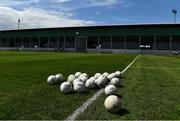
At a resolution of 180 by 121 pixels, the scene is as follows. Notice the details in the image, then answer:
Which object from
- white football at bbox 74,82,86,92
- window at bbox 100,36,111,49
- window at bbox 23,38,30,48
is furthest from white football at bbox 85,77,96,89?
window at bbox 23,38,30,48

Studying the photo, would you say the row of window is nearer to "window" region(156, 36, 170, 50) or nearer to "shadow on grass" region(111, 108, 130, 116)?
"window" region(156, 36, 170, 50)

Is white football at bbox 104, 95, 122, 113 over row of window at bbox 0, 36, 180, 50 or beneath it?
beneath

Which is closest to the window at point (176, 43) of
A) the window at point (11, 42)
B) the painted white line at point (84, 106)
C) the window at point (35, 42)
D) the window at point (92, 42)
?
the window at point (92, 42)

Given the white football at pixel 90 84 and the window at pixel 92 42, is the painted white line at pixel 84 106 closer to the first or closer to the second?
the white football at pixel 90 84

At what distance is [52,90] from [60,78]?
1.62m

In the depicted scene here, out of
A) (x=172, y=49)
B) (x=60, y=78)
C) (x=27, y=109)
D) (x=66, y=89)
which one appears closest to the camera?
(x=27, y=109)

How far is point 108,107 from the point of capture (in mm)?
7020

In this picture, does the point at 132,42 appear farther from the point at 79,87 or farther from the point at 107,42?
the point at 79,87

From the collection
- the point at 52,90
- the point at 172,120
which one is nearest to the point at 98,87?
the point at 52,90

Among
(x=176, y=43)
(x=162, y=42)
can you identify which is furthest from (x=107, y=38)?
(x=176, y=43)

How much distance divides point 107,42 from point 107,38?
55.2 inches

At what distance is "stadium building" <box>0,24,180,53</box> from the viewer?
347 feet

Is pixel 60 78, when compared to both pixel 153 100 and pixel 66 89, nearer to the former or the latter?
pixel 66 89

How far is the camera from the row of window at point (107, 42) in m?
106
